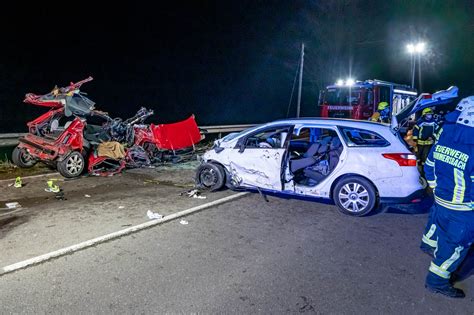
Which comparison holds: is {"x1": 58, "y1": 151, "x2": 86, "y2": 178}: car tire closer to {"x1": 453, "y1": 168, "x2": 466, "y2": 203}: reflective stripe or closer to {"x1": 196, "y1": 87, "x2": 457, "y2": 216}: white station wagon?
{"x1": 196, "y1": 87, "x2": 457, "y2": 216}: white station wagon

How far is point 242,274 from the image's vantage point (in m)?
3.72

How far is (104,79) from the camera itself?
30.3 meters

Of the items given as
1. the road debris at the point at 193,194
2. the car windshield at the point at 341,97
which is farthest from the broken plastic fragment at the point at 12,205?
the car windshield at the point at 341,97

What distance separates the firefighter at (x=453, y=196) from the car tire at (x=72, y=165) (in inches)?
280

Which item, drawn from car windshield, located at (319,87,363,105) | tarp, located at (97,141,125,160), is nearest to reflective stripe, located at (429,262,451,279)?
tarp, located at (97,141,125,160)

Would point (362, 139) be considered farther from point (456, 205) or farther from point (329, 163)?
point (456, 205)

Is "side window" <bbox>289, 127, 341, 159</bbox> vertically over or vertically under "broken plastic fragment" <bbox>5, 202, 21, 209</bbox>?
over

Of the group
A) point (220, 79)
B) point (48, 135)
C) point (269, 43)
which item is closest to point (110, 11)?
point (220, 79)

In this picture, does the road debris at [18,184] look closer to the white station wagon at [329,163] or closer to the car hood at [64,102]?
A: the car hood at [64,102]

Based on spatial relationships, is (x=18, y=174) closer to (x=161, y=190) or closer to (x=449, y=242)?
(x=161, y=190)

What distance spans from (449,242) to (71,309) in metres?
3.32

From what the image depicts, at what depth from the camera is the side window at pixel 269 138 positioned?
6.36 metres

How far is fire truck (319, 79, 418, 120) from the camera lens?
48.0 ft

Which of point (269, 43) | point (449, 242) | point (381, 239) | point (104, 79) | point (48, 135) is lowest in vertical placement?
point (381, 239)
